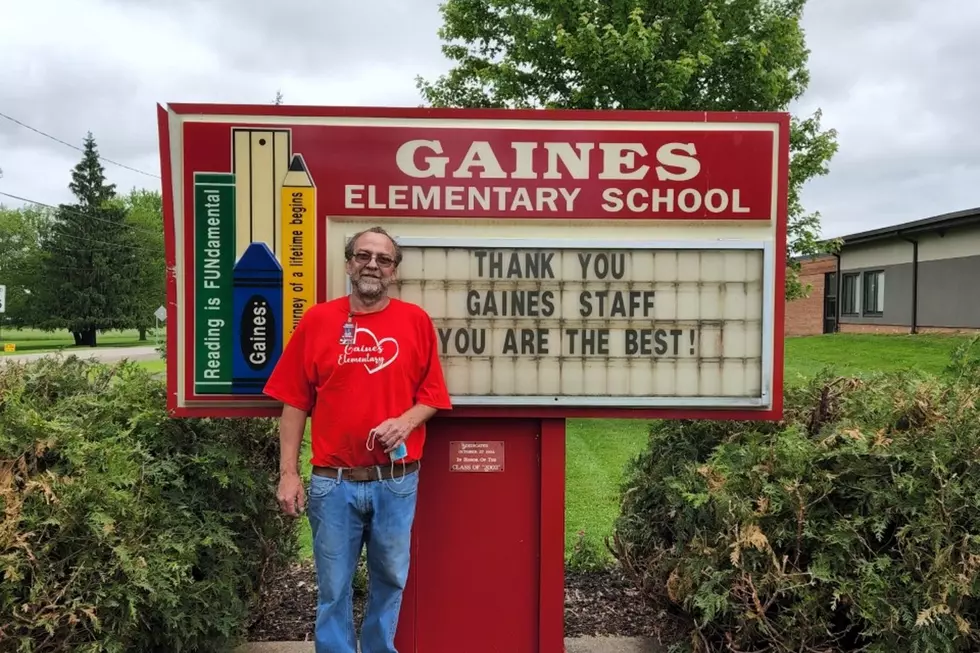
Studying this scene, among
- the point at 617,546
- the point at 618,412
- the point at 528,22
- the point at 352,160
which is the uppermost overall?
the point at 528,22

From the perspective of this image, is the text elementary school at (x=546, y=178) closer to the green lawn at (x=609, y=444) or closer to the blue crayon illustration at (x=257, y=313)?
the blue crayon illustration at (x=257, y=313)

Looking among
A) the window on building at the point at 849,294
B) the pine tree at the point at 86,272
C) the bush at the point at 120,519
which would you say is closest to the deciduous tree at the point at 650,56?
the bush at the point at 120,519

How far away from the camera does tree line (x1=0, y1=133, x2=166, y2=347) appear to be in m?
45.9

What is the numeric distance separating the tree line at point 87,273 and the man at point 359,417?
49.4 m

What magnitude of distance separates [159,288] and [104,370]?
54586 millimetres

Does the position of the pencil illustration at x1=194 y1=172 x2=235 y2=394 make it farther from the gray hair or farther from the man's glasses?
the man's glasses

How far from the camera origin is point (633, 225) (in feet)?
11.4

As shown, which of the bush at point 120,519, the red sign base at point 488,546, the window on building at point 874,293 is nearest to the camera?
the bush at point 120,519

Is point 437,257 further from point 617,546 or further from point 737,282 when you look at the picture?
point 617,546

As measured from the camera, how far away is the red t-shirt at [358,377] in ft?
9.57

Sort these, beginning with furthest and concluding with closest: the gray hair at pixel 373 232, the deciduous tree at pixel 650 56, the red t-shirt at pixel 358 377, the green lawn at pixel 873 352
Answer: the green lawn at pixel 873 352 < the deciduous tree at pixel 650 56 < the gray hair at pixel 373 232 < the red t-shirt at pixel 358 377

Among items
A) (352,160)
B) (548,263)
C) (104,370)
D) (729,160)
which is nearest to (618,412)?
(548,263)

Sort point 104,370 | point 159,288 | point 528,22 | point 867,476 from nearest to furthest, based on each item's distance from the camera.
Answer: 1. point 867,476
2. point 104,370
3. point 528,22
4. point 159,288

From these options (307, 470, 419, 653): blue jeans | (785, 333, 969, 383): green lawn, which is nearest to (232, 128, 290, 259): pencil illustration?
(307, 470, 419, 653): blue jeans
